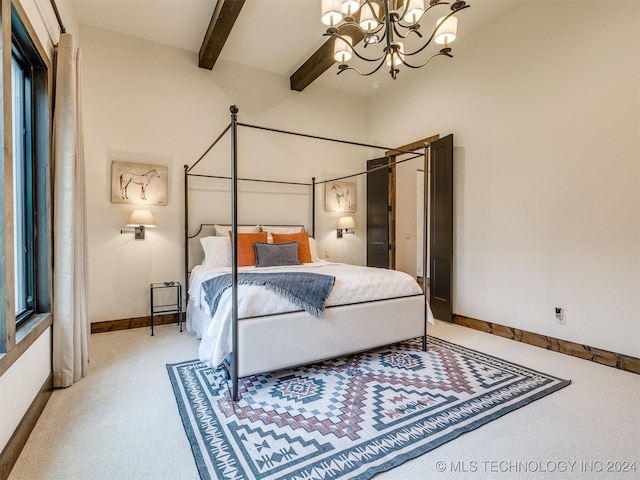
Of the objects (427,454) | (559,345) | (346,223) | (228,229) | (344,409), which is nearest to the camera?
(427,454)

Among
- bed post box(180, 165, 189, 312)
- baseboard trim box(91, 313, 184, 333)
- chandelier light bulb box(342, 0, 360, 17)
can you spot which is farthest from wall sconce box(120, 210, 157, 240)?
chandelier light bulb box(342, 0, 360, 17)

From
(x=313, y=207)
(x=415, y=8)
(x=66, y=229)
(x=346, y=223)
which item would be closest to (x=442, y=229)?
(x=346, y=223)

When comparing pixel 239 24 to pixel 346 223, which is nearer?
pixel 239 24

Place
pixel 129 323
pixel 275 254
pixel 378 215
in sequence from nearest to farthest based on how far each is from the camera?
1. pixel 275 254
2. pixel 129 323
3. pixel 378 215

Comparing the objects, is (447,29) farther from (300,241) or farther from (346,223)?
(346,223)

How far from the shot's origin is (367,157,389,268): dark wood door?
502cm

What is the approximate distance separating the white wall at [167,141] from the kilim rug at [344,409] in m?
1.67

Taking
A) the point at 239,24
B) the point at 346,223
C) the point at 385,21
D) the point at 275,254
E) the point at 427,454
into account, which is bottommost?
the point at 427,454

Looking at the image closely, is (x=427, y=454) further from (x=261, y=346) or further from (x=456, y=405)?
(x=261, y=346)

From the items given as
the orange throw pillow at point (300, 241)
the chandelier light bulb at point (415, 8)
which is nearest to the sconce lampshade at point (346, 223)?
the orange throw pillow at point (300, 241)

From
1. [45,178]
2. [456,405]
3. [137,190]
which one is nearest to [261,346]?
[456,405]

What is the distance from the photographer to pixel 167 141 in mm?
3980

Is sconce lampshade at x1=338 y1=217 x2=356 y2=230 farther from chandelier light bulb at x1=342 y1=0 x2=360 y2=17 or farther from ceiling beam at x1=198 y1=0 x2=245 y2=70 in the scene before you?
chandelier light bulb at x1=342 y1=0 x2=360 y2=17

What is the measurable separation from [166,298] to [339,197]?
2811mm
